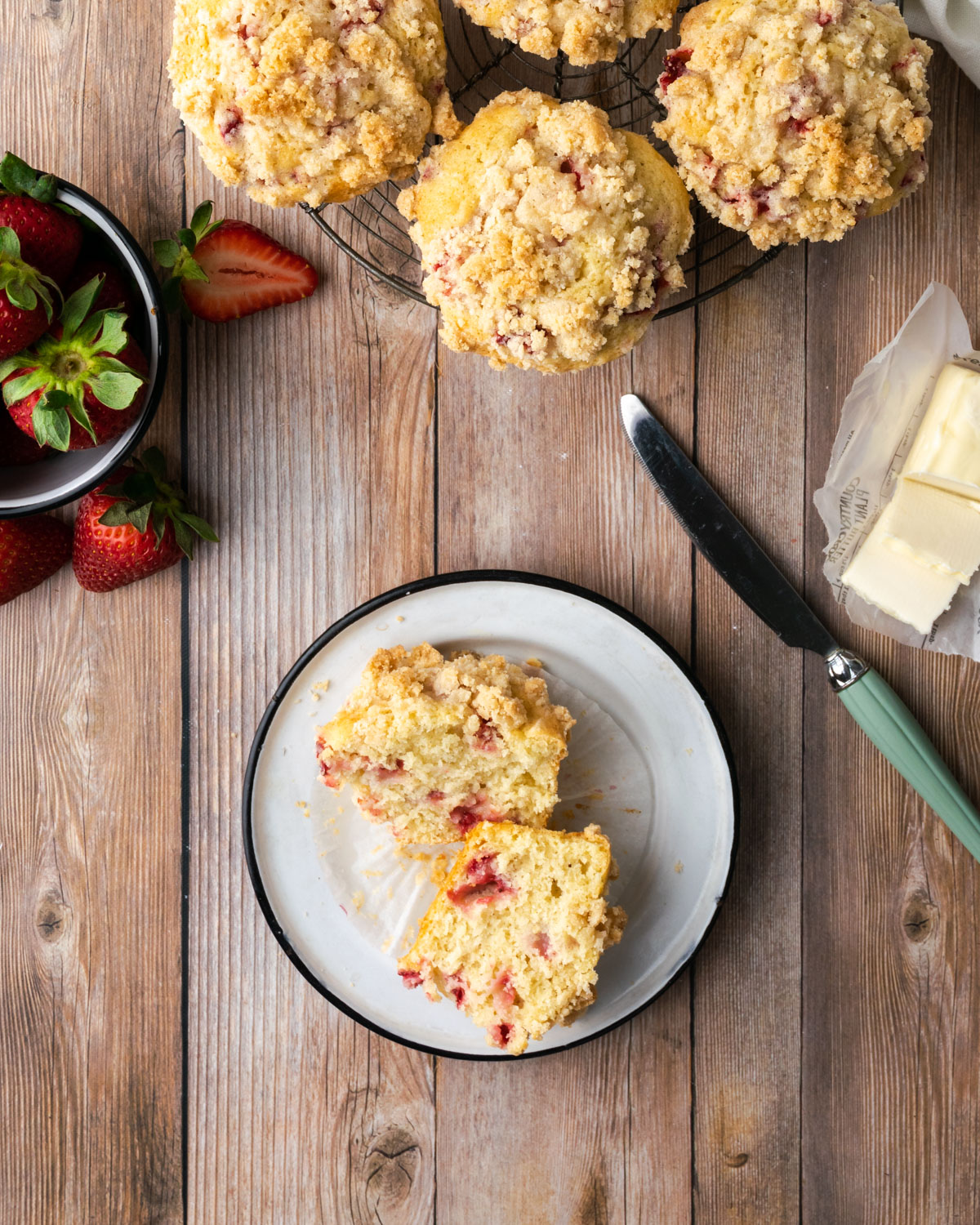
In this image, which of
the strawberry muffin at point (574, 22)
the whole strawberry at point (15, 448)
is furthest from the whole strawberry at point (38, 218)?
the strawberry muffin at point (574, 22)

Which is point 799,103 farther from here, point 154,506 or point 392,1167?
point 392,1167

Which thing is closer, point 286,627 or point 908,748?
point 908,748

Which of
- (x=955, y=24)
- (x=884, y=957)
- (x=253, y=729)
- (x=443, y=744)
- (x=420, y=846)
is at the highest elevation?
(x=955, y=24)

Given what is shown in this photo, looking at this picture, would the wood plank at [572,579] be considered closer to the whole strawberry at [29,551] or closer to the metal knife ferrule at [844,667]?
the metal knife ferrule at [844,667]

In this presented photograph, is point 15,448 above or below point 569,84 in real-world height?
below

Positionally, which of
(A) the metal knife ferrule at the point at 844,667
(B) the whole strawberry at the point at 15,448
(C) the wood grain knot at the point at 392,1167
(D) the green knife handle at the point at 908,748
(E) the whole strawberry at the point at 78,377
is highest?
(E) the whole strawberry at the point at 78,377

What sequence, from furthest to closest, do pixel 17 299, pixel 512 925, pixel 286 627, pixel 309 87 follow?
pixel 286 627
pixel 512 925
pixel 17 299
pixel 309 87

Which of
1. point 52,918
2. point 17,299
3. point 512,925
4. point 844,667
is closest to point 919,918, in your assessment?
point 844,667

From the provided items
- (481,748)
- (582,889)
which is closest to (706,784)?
(582,889)

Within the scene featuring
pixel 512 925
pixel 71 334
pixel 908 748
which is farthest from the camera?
pixel 908 748
